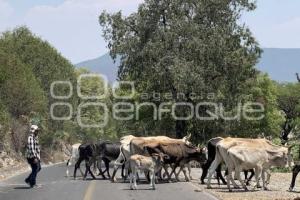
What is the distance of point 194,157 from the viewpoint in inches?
1053

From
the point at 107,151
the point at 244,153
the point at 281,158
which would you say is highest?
the point at 244,153

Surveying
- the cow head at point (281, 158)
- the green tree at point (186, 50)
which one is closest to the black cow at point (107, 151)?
the cow head at point (281, 158)

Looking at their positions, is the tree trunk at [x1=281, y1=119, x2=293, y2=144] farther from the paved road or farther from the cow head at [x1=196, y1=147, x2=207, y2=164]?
the paved road

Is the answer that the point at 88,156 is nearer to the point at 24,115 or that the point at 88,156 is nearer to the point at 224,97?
the point at 224,97

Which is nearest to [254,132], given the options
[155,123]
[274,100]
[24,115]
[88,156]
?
[274,100]

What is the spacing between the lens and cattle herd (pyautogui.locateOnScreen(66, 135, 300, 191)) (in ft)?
71.2

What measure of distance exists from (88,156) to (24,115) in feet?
112

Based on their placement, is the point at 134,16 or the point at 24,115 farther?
the point at 24,115

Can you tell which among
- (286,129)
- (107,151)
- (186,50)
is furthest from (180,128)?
(286,129)

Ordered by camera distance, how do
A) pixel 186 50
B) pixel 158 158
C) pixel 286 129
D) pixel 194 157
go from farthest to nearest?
pixel 286 129 → pixel 186 50 → pixel 194 157 → pixel 158 158

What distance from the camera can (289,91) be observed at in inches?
3775

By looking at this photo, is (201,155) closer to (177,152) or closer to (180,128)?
(177,152)

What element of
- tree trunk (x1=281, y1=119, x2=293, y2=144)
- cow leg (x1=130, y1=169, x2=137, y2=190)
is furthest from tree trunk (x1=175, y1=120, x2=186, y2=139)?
tree trunk (x1=281, y1=119, x2=293, y2=144)

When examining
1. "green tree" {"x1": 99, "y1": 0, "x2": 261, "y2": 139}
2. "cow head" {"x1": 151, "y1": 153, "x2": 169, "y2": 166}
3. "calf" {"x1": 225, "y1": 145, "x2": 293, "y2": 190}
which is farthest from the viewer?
"green tree" {"x1": 99, "y1": 0, "x2": 261, "y2": 139}
